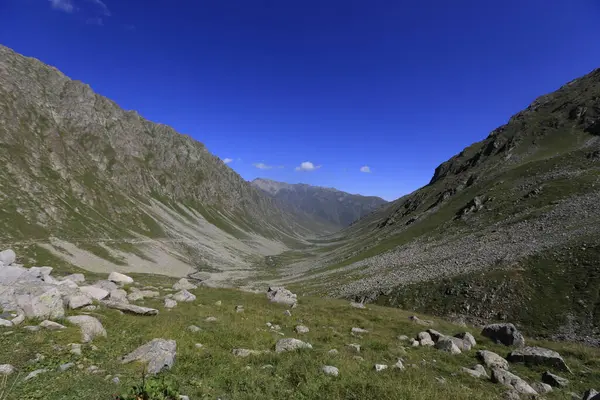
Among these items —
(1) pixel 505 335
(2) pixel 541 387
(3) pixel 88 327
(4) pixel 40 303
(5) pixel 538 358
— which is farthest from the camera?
(1) pixel 505 335

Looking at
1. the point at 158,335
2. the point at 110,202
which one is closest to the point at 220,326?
the point at 158,335

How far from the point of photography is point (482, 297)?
41688 millimetres

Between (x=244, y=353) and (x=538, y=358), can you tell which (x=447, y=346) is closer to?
(x=538, y=358)

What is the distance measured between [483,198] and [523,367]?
91.7m

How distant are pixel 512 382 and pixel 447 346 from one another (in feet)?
19.5

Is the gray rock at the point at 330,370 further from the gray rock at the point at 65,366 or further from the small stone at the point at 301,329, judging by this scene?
the gray rock at the point at 65,366

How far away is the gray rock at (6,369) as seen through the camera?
34.4ft

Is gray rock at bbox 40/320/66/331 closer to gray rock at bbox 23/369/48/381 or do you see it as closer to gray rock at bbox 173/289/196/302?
gray rock at bbox 23/369/48/381

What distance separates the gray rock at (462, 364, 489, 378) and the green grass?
1.71 ft

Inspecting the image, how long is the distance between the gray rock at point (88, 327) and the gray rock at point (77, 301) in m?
3.59

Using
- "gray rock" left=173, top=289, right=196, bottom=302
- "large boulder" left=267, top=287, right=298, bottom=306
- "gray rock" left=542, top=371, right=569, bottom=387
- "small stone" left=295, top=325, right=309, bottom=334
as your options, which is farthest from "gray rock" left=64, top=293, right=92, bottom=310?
"gray rock" left=542, top=371, right=569, bottom=387

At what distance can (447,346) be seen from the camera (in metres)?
20.1

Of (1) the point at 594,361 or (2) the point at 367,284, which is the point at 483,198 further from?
(1) the point at 594,361

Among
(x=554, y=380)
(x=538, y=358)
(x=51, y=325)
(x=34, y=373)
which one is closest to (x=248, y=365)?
(x=34, y=373)
